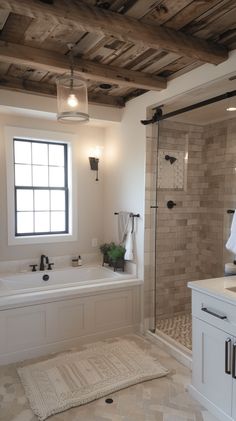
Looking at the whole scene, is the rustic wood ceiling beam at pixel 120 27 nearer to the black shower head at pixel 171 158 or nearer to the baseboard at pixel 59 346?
the black shower head at pixel 171 158

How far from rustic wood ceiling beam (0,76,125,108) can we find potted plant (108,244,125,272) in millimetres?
→ 1714

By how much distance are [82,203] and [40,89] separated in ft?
4.94

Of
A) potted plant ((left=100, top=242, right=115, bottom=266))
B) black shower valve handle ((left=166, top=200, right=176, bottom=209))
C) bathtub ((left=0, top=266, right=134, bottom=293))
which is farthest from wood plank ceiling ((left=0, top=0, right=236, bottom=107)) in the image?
bathtub ((left=0, top=266, right=134, bottom=293))

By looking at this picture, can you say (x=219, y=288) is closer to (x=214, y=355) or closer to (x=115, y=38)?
(x=214, y=355)

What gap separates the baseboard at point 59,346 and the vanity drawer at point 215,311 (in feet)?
4.39

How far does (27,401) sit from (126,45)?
2.78m

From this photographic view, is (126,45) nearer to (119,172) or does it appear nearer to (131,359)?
(119,172)

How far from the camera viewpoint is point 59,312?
9.89 ft

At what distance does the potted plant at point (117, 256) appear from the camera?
3639 mm

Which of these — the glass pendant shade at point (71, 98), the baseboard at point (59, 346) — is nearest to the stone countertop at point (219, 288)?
the baseboard at point (59, 346)

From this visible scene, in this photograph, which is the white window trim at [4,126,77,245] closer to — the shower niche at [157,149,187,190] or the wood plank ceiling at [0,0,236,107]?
the wood plank ceiling at [0,0,236,107]

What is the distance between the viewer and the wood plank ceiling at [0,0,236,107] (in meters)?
1.82

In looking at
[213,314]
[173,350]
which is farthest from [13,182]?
[213,314]

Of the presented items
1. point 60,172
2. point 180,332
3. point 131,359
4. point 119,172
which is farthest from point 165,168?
point 131,359
